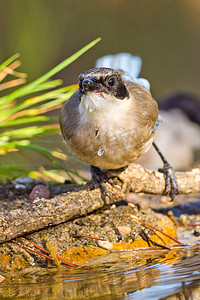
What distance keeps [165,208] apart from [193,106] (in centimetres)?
361

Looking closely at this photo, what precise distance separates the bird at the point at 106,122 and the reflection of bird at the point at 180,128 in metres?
3.76

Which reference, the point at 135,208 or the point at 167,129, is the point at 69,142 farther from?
the point at 167,129

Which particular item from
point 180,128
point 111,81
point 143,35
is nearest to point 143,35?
point 143,35

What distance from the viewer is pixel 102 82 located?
285 centimetres

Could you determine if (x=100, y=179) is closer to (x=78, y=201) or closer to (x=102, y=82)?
(x=78, y=201)

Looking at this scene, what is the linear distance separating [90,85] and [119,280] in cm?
121

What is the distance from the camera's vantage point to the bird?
2855 millimetres

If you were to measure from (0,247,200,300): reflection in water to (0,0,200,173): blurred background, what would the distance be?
20.2 ft

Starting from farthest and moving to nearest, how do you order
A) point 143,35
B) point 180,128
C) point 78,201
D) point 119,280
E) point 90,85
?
point 143,35
point 180,128
point 78,201
point 90,85
point 119,280

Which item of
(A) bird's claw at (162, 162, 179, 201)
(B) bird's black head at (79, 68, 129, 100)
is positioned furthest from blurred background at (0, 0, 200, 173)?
(B) bird's black head at (79, 68, 129, 100)

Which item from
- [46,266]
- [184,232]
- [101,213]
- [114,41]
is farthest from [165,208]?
[114,41]

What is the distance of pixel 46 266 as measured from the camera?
8.98 feet

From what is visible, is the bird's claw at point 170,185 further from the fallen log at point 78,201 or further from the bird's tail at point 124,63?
the bird's tail at point 124,63

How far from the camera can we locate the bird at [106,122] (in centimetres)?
286
